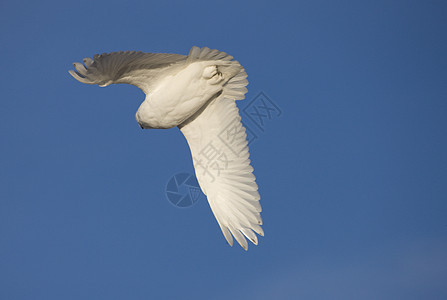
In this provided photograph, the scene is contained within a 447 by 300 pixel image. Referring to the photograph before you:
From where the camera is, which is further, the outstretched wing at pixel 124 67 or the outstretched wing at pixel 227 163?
the outstretched wing at pixel 227 163

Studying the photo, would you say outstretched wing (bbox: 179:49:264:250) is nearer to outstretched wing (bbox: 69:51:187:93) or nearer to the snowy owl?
the snowy owl

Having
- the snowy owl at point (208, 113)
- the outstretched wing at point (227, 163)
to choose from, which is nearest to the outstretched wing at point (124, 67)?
the snowy owl at point (208, 113)

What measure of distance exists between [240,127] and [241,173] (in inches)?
35.4

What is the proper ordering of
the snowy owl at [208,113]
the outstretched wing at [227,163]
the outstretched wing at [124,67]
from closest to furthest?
the outstretched wing at [124,67] → the snowy owl at [208,113] → the outstretched wing at [227,163]

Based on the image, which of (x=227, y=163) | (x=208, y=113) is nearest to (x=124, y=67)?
(x=208, y=113)

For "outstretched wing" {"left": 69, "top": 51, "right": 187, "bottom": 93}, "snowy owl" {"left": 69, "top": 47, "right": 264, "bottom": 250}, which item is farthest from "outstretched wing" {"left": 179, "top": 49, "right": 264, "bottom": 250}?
"outstretched wing" {"left": 69, "top": 51, "right": 187, "bottom": 93}

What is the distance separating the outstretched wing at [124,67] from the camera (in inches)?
339

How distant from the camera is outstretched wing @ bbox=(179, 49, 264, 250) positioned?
10.0m

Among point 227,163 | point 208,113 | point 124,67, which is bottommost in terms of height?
point 227,163

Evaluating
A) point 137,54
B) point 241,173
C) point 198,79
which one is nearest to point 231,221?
point 241,173

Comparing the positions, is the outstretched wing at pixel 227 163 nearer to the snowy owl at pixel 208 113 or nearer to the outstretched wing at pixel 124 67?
the snowy owl at pixel 208 113

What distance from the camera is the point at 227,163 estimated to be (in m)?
10.5

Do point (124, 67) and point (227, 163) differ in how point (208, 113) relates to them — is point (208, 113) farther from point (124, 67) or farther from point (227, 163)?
point (124, 67)

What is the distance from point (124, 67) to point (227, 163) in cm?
280
